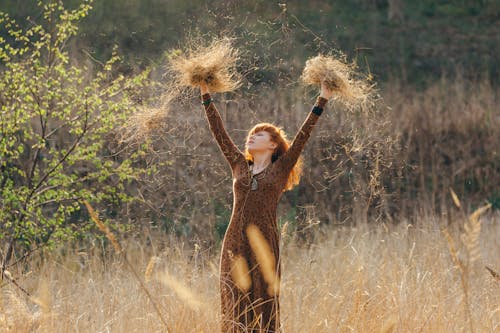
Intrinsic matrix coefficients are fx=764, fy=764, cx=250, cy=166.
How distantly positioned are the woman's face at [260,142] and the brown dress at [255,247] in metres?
0.14

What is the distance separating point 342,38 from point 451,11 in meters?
4.53

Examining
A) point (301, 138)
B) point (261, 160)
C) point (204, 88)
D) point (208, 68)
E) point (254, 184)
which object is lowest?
point (254, 184)

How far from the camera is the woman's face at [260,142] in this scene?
15.4 feet

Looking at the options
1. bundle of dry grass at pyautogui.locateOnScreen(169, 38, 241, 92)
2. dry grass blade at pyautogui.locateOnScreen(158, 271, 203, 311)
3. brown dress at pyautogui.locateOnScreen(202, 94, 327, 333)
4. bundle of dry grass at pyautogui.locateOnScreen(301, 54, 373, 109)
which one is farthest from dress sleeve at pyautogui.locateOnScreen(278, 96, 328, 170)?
dry grass blade at pyautogui.locateOnScreen(158, 271, 203, 311)

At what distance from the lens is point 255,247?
4.38 m

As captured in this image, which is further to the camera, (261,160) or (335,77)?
(261,160)

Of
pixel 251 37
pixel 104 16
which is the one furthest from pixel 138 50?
pixel 251 37

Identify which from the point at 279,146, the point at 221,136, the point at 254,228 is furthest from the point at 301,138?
the point at 254,228

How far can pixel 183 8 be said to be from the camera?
19.2m

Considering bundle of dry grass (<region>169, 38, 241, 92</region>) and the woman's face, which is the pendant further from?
bundle of dry grass (<region>169, 38, 241, 92</region>)

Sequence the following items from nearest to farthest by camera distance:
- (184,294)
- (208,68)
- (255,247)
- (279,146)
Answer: (184,294)
(255,247)
(208,68)
(279,146)

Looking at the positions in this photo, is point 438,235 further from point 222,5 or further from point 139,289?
point 222,5

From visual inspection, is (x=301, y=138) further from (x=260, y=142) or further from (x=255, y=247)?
(x=255, y=247)

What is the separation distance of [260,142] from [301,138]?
282mm
